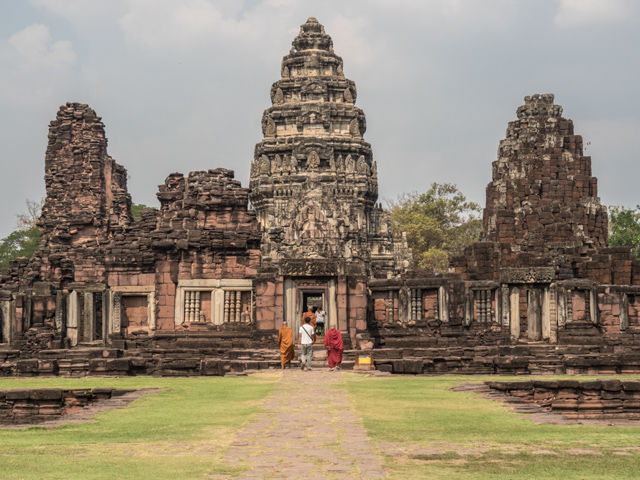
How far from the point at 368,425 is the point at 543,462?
3021mm

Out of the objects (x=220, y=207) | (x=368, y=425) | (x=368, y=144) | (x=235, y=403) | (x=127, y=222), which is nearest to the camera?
(x=368, y=425)

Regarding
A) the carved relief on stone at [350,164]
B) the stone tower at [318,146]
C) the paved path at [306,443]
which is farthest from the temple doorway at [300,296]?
the carved relief on stone at [350,164]

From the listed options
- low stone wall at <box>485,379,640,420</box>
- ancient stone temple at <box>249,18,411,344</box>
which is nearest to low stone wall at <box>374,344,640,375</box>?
low stone wall at <box>485,379,640,420</box>

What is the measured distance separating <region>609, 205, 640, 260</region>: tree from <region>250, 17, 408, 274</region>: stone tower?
39.3 feet

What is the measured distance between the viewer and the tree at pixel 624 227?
53.2 metres

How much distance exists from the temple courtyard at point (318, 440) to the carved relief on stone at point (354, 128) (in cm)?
4147

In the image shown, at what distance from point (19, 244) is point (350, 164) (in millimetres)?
24944

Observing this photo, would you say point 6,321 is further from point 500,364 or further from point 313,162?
point 313,162

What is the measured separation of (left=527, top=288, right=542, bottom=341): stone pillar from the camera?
1054 inches

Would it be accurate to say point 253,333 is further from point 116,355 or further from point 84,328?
point 84,328

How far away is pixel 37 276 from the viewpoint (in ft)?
108

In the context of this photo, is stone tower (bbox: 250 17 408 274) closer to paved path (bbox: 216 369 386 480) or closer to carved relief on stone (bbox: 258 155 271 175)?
carved relief on stone (bbox: 258 155 271 175)

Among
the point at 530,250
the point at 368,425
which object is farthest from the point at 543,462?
the point at 530,250

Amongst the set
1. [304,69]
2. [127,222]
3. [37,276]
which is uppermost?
[304,69]
